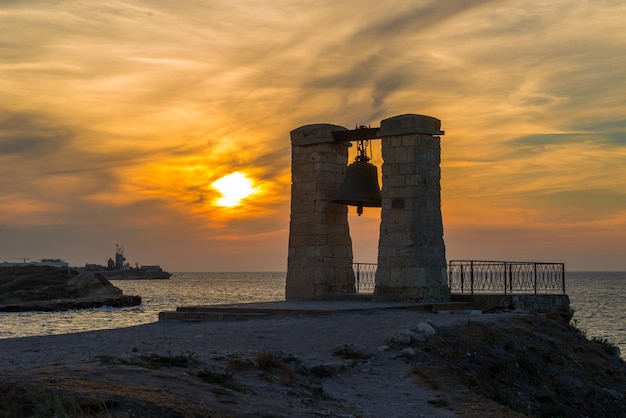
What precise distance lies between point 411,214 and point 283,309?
472 centimetres

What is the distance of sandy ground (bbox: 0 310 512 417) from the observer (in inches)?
428

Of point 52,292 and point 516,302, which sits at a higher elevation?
point 516,302

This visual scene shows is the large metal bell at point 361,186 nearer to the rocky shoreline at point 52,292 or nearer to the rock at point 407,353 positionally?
the rock at point 407,353

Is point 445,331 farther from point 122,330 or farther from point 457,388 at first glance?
point 122,330

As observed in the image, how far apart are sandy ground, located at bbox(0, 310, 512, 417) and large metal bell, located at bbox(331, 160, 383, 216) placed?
459 centimetres

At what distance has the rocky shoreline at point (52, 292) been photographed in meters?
65.1

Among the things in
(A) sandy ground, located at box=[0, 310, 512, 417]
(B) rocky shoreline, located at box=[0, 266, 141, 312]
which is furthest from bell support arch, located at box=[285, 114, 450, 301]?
(B) rocky shoreline, located at box=[0, 266, 141, 312]

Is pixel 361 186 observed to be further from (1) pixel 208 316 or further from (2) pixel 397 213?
(1) pixel 208 316

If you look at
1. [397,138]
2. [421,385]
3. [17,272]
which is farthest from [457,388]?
[17,272]

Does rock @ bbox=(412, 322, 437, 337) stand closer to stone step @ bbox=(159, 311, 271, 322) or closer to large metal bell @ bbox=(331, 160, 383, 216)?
stone step @ bbox=(159, 311, 271, 322)

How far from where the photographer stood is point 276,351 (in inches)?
545

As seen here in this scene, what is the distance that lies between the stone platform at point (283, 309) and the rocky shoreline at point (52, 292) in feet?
153

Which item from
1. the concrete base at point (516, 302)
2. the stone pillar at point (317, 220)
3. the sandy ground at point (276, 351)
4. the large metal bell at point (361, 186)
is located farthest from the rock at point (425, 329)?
the stone pillar at point (317, 220)

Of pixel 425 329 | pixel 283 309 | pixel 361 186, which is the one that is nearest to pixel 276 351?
pixel 425 329
